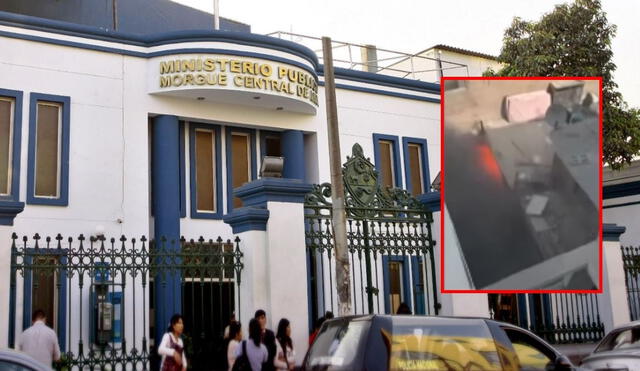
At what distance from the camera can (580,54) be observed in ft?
70.4

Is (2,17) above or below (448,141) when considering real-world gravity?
above

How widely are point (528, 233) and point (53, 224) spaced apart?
10271mm

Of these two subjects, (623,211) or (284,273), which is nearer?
(284,273)

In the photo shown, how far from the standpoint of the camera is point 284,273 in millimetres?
11359

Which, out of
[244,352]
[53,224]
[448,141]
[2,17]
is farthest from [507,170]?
[2,17]

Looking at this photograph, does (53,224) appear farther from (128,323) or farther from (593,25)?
(593,25)

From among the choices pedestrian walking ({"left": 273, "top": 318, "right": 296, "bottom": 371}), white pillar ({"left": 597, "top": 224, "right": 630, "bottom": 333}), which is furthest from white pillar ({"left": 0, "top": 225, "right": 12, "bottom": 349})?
white pillar ({"left": 597, "top": 224, "right": 630, "bottom": 333})

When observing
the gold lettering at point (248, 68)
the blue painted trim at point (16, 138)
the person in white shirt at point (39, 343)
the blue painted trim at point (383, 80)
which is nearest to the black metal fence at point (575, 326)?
the person in white shirt at point (39, 343)

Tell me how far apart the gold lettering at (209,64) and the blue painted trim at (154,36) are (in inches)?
21.6

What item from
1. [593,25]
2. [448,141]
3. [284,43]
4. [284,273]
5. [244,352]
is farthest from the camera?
[593,25]

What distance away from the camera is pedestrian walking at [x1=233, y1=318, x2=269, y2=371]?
9.15 metres

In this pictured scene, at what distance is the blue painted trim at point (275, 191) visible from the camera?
11.6 metres

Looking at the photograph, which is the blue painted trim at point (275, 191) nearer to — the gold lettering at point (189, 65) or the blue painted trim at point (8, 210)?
the blue painted trim at point (8, 210)

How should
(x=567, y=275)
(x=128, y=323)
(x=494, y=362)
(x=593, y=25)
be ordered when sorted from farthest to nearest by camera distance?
(x=593, y=25) < (x=128, y=323) < (x=567, y=275) < (x=494, y=362)
